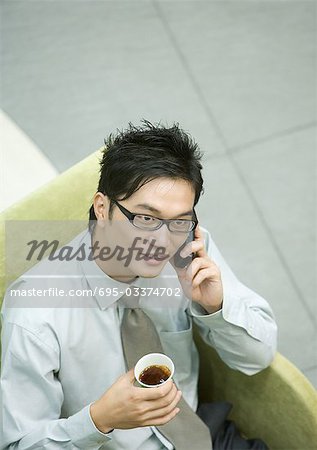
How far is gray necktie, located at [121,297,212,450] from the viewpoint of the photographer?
1664 mm

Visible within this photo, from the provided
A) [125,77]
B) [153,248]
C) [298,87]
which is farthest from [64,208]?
[298,87]

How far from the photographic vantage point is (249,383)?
1.83 metres

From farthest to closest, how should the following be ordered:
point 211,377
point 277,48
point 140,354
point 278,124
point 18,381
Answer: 1. point 277,48
2. point 278,124
3. point 211,377
4. point 140,354
5. point 18,381

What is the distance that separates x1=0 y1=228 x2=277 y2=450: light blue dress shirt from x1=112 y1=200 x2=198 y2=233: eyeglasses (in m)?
0.17

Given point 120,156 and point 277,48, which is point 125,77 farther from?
point 120,156

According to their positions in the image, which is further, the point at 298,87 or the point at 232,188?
the point at 298,87

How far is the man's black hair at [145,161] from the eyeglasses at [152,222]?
0.04 meters

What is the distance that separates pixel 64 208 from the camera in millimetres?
1762

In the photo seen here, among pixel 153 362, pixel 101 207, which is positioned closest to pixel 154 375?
pixel 153 362

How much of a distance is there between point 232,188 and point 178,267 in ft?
4.46

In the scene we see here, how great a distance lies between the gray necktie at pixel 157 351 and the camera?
1.66 metres

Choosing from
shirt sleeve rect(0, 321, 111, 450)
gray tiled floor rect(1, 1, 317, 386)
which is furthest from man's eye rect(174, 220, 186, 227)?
gray tiled floor rect(1, 1, 317, 386)

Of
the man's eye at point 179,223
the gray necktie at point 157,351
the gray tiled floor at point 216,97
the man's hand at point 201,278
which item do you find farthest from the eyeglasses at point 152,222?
the gray tiled floor at point 216,97

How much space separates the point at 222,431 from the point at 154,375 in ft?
1.72
